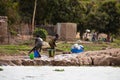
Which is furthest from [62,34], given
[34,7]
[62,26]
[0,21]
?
[0,21]

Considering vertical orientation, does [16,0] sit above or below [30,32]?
above

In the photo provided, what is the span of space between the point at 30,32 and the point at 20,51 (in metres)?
19.1

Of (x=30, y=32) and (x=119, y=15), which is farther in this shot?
(x=119, y=15)

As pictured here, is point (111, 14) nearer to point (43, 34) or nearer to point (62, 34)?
point (62, 34)

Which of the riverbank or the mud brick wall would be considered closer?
the riverbank

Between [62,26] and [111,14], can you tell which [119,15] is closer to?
[111,14]

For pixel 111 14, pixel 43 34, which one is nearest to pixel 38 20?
pixel 111 14

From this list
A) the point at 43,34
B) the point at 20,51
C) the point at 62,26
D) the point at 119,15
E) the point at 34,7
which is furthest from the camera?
the point at 119,15

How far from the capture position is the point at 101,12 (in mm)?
59188

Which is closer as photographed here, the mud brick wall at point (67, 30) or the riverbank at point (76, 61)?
the riverbank at point (76, 61)

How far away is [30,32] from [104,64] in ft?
87.3

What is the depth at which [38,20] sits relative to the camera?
59844mm

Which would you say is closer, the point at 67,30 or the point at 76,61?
the point at 76,61

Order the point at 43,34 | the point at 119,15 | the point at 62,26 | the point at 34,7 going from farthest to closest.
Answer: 1. the point at 119,15
2. the point at 34,7
3. the point at 62,26
4. the point at 43,34
